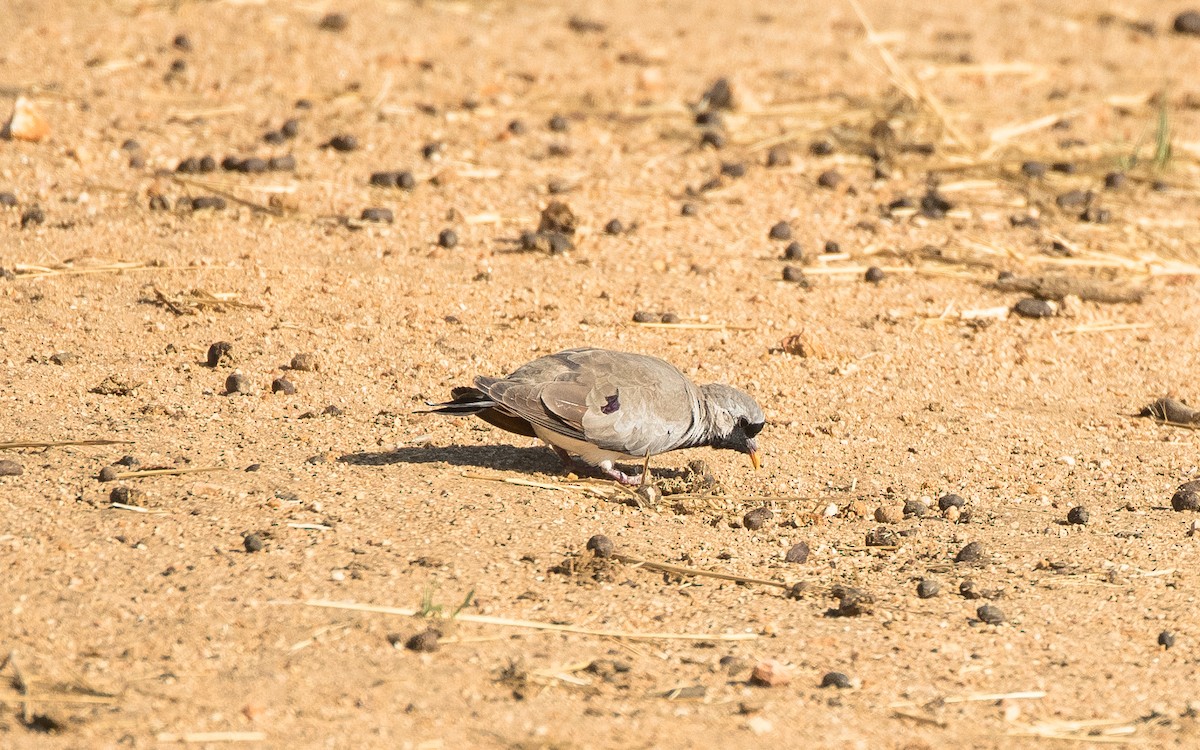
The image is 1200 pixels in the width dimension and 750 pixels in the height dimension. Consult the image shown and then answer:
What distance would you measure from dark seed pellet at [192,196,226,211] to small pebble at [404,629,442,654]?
4.99 metres

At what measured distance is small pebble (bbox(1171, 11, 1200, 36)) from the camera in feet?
45.0

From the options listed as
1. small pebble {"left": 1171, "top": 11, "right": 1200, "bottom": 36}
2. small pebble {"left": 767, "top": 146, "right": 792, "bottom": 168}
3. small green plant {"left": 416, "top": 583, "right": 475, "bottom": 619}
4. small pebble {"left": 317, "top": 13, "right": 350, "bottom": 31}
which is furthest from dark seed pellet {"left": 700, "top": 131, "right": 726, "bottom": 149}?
small green plant {"left": 416, "top": 583, "right": 475, "bottom": 619}

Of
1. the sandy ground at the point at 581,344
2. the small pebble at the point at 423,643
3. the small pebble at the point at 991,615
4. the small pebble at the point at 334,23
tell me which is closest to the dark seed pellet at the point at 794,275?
the sandy ground at the point at 581,344

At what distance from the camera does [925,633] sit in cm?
518

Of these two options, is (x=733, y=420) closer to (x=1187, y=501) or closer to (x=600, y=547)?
(x=600, y=547)

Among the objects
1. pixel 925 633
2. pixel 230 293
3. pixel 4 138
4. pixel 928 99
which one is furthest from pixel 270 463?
pixel 928 99

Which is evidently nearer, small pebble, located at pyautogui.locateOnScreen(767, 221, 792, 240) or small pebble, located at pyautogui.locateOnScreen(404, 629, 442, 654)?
small pebble, located at pyautogui.locateOnScreen(404, 629, 442, 654)

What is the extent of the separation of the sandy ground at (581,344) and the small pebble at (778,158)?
0.37ft

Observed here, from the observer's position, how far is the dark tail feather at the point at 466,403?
6.09 meters

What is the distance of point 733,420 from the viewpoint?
652 cm

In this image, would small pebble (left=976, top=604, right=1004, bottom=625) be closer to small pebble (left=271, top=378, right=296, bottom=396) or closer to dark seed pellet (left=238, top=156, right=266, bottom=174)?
small pebble (left=271, top=378, right=296, bottom=396)

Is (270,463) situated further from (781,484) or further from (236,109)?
(236,109)

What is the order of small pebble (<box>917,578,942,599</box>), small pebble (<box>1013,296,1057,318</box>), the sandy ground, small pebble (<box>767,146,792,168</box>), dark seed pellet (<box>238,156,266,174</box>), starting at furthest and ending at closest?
small pebble (<box>767,146,792,168</box>) < dark seed pellet (<box>238,156,266,174</box>) < small pebble (<box>1013,296,1057,318</box>) < small pebble (<box>917,578,942,599</box>) < the sandy ground

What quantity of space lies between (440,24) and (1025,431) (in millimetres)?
7155
